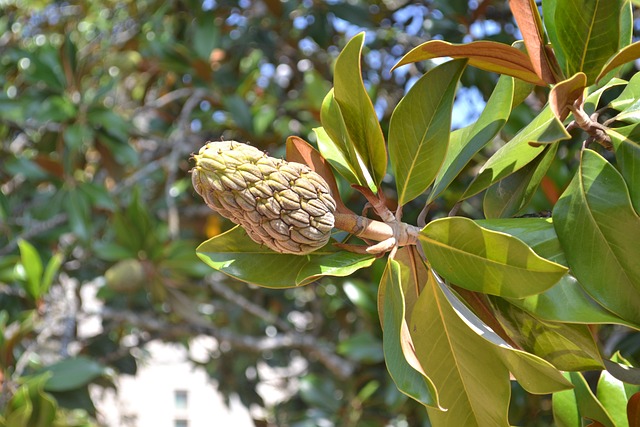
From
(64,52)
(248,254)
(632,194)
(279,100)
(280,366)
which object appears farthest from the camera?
(280,366)

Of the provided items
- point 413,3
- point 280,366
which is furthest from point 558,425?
point 280,366

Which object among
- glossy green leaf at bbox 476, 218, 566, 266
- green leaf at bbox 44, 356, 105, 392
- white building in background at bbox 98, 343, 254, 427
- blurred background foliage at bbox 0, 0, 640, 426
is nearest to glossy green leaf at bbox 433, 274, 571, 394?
glossy green leaf at bbox 476, 218, 566, 266

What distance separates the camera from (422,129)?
94 cm

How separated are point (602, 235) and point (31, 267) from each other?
6.67ft

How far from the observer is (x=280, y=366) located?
4.04 meters

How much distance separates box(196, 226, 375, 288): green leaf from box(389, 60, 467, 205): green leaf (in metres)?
0.12

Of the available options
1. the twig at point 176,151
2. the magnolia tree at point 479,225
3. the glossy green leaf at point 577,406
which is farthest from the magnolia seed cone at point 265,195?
the twig at point 176,151

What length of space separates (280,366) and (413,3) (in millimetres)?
2044

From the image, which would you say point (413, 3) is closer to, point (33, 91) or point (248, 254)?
point (33, 91)

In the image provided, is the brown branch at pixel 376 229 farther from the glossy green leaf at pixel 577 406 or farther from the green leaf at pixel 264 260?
the glossy green leaf at pixel 577 406

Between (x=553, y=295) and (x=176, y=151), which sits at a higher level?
(x=553, y=295)

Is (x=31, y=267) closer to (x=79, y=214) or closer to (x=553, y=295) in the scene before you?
(x=79, y=214)

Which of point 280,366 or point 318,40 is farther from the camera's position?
point 280,366

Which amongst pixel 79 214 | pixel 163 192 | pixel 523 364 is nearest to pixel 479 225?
pixel 523 364
